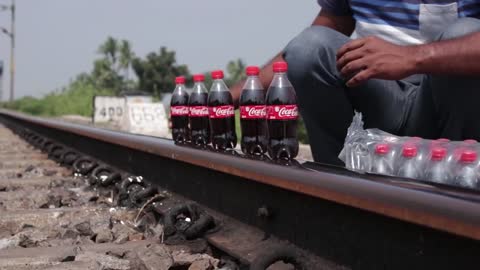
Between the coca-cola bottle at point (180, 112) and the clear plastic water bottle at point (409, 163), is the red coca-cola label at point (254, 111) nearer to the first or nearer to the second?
the clear plastic water bottle at point (409, 163)

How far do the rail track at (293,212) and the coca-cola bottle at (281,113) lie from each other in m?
0.20

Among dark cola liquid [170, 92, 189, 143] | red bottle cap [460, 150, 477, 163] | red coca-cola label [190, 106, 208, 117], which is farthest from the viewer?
dark cola liquid [170, 92, 189, 143]

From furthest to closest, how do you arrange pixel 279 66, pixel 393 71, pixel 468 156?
pixel 279 66 < pixel 393 71 < pixel 468 156

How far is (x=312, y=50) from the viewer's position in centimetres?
273

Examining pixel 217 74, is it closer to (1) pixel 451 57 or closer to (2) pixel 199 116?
(2) pixel 199 116

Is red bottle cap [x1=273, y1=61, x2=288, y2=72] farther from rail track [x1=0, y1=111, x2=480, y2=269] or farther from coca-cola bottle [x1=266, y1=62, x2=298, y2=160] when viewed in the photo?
rail track [x1=0, y1=111, x2=480, y2=269]

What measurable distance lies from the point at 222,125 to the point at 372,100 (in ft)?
2.41

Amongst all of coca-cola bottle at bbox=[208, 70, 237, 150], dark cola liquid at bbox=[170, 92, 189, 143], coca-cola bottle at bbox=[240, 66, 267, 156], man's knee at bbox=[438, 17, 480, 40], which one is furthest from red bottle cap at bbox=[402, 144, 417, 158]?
dark cola liquid at bbox=[170, 92, 189, 143]

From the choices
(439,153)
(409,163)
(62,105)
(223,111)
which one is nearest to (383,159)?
(409,163)

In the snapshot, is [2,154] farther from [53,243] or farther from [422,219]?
[422,219]

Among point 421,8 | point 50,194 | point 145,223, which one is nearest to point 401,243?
point 421,8

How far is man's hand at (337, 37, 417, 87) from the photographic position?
2.34 m

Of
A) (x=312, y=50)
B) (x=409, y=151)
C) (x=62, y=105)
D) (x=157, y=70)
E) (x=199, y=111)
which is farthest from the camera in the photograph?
(x=157, y=70)

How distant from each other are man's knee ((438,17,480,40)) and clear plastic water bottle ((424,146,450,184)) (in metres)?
0.46
